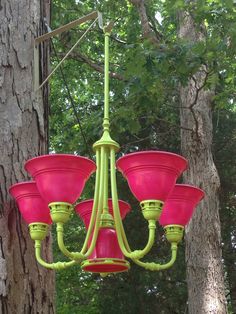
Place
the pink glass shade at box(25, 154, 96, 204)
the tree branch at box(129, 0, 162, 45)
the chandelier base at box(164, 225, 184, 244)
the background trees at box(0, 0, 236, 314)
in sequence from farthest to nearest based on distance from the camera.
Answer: the tree branch at box(129, 0, 162, 45)
the background trees at box(0, 0, 236, 314)
the chandelier base at box(164, 225, 184, 244)
the pink glass shade at box(25, 154, 96, 204)

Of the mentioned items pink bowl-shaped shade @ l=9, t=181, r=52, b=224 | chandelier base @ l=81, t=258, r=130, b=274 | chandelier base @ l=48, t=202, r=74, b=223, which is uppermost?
pink bowl-shaped shade @ l=9, t=181, r=52, b=224

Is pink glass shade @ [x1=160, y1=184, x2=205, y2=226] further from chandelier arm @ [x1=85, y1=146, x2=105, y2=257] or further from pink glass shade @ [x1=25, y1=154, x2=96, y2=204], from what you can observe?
pink glass shade @ [x1=25, y1=154, x2=96, y2=204]

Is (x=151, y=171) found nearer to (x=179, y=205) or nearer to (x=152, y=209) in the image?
(x=152, y=209)

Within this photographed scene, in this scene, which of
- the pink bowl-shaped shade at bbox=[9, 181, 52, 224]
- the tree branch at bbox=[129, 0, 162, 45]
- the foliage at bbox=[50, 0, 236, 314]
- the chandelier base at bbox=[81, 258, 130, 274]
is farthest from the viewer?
the tree branch at bbox=[129, 0, 162, 45]

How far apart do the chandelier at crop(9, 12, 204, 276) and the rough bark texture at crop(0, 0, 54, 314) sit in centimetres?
14

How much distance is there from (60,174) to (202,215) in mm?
4823

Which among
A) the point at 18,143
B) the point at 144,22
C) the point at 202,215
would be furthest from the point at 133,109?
the point at 18,143

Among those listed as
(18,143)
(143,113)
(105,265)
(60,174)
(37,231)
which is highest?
(143,113)

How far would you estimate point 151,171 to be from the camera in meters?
1.64

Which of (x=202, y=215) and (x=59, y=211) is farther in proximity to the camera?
(x=202, y=215)

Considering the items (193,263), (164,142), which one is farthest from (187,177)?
(164,142)

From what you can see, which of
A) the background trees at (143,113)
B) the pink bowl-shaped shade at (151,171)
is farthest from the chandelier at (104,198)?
the background trees at (143,113)

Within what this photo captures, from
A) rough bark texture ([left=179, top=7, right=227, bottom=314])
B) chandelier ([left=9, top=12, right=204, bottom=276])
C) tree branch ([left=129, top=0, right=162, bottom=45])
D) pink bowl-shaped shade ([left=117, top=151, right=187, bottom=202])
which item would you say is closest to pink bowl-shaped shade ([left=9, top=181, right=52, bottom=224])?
chandelier ([left=9, top=12, right=204, bottom=276])

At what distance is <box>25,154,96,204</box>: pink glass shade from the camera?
5.39ft
